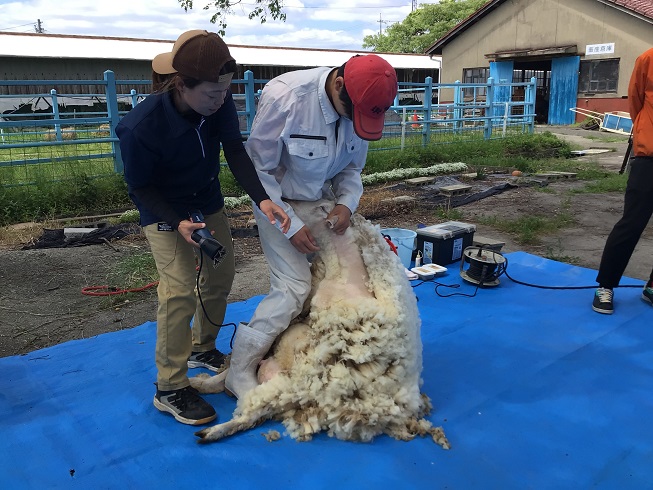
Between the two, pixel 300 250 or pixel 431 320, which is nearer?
pixel 300 250

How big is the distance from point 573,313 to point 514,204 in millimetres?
4176

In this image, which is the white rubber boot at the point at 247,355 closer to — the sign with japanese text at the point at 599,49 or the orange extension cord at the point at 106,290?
the orange extension cord at the point at 106,290

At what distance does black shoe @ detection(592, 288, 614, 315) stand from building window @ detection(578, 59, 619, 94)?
18716 mm

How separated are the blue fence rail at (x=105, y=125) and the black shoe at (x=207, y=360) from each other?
5.50 m

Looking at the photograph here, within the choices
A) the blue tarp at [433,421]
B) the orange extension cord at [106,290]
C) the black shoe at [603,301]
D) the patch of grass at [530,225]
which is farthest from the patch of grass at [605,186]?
the orange extension cord at [106,290]

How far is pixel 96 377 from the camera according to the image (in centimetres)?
274

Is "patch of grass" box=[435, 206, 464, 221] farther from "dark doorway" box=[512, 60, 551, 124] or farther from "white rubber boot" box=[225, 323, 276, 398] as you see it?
"dark doorway" box=[512, 60, 551, 124]

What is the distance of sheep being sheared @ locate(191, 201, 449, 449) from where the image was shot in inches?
86.0

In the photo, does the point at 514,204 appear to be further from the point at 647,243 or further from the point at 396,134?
the point at 396,134

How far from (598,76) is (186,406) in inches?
851

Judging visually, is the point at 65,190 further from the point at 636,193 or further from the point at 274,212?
the point at 636,193

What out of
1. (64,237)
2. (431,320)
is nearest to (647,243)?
(431,320)

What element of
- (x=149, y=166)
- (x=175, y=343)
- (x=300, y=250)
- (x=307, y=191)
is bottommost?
(x=175, y=343)

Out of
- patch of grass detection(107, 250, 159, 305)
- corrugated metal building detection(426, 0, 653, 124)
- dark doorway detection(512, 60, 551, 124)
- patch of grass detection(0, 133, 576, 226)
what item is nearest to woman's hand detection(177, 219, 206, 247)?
patch of grass detection(107, 250, 159, 305)
